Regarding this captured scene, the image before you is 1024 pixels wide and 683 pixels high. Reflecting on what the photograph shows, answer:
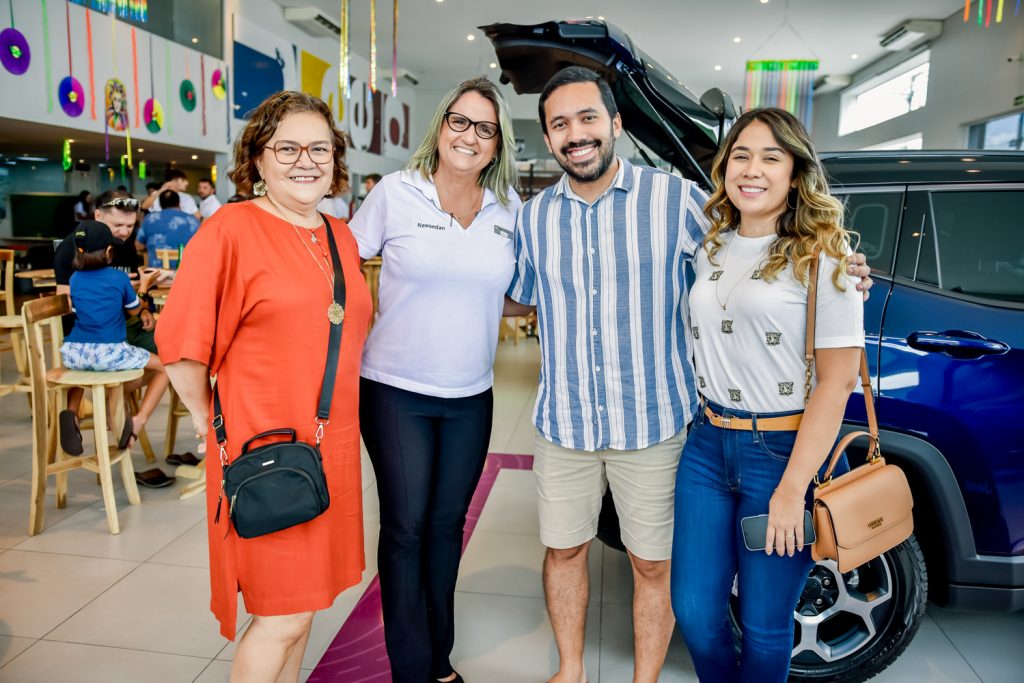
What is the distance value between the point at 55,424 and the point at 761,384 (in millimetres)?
3297

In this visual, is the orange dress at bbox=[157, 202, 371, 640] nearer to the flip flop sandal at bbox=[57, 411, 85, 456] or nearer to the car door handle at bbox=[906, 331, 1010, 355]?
the car door handle at bbox=[906, 331, 1010, 355]

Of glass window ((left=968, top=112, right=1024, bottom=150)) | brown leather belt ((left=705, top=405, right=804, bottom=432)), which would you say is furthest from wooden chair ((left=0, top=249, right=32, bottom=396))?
glass window ((left=968, top=112, right=1024, bottom=150))

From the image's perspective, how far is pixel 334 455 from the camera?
1.52m

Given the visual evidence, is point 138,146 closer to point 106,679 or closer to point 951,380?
point 106,679

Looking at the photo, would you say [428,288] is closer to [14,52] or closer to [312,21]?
[14,52]

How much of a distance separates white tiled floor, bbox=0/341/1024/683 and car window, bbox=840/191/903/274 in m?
1.21

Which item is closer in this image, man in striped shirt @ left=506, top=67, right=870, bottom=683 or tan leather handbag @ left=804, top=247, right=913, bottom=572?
tan leather handbag @ left=804, top=247, right=913, bottom=572

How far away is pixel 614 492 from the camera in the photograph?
1.81m

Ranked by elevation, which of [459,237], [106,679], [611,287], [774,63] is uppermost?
[774,63]

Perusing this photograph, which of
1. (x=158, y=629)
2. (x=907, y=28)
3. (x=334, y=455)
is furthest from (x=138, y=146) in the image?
(x=907, y=28)

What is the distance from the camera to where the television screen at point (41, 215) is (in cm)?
1180

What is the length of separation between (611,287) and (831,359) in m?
0.53

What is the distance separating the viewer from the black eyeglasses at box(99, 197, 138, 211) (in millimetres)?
3918

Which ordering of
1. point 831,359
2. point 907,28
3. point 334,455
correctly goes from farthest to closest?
point 907,28 → point 334,455 → point 831,359
